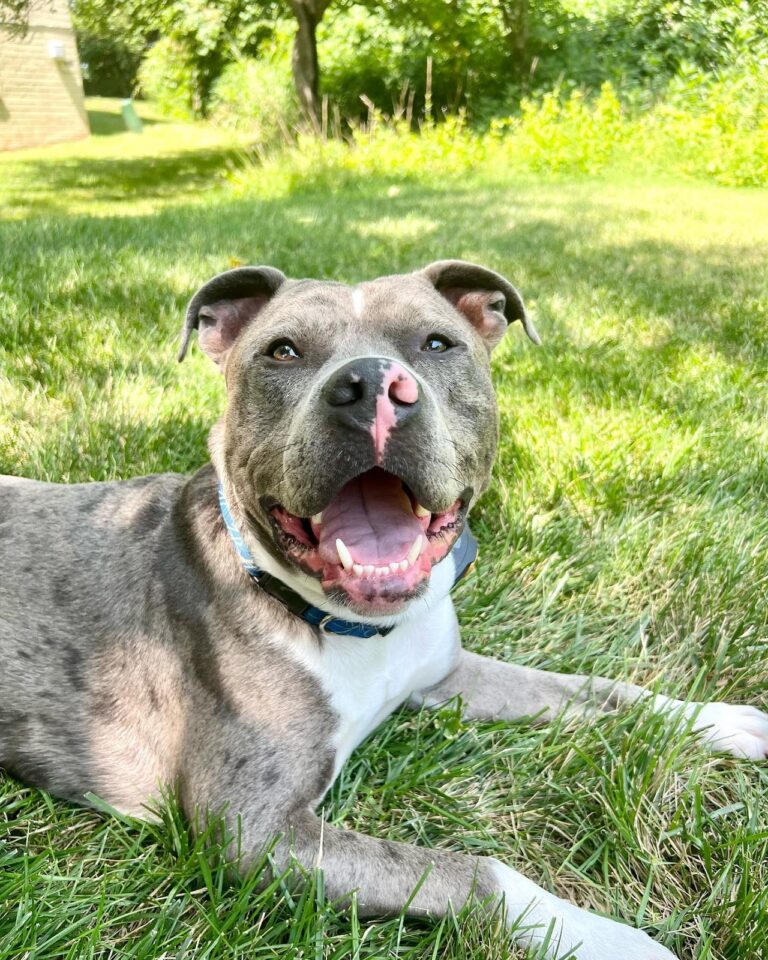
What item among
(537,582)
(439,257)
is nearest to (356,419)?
(537,582)

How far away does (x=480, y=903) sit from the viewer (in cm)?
191

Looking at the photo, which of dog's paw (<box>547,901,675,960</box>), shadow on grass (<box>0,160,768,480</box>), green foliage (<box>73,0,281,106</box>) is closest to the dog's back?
dog's paw (<box>547,901,675,960</box>)

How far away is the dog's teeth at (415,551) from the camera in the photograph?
212 centimetres

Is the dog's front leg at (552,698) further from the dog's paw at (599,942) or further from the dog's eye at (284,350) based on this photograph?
the dog's eye at (284,350)

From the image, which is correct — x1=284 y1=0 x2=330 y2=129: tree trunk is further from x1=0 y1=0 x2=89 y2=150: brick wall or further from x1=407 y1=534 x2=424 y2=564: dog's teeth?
x1=407 y1=534 x2=424 y2=564: dog's teeth

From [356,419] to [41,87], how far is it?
1154 inches

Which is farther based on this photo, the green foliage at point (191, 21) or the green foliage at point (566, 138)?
the green foliage at point (191, 21)

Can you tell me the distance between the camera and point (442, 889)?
6.43 ft

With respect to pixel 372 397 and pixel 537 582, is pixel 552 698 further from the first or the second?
pixel 372 397

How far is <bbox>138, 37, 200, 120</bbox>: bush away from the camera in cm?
2822

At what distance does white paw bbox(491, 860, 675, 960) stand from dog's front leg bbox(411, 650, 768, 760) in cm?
65

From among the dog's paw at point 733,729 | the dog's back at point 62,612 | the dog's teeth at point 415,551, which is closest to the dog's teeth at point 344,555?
the dog's teeth at point 415,551

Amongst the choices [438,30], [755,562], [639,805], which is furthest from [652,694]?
[438,30]

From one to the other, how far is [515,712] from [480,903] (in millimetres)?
830
